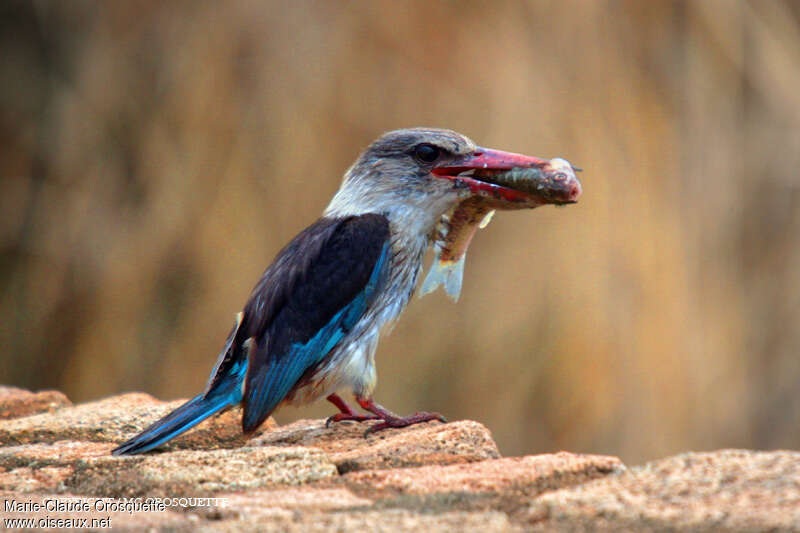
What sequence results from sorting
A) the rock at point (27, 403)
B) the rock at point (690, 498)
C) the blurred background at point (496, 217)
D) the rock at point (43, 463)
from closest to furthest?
the rock at point (690, 498)
the rock at point (43, 463)
the rock at point (27, 403)
the blurred background at point (496, 217)

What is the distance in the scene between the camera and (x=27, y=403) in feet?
12.4

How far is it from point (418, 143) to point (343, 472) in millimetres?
1402

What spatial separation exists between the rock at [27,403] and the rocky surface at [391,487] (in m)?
0.58

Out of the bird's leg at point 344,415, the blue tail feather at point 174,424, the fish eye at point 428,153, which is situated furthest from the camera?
the fish eye at point 428,153

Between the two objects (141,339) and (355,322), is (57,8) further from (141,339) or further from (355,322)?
(355,322)

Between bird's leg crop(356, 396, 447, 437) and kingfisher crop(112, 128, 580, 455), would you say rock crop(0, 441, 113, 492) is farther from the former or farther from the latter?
bird's leg crop(356, 396, 447, 437)

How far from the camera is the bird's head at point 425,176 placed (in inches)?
132

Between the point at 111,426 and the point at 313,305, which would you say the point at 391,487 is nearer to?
the point at 313,305

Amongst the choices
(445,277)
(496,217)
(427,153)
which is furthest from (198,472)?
(496,217)

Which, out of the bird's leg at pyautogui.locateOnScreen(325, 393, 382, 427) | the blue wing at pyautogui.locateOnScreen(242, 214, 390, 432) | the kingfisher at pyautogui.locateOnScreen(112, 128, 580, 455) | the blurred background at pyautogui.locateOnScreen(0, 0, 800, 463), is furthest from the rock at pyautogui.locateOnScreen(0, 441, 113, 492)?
the blurred background at pyautogui.locateOnScreen(0, 0, 800, 463)

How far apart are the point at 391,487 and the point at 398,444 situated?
49 cm

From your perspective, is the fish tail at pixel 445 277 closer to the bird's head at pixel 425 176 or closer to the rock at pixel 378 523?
the bird's head at pixel 425 176

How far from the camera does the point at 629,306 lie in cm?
575

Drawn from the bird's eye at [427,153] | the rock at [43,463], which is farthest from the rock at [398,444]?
the bird's eye at [427,153]
